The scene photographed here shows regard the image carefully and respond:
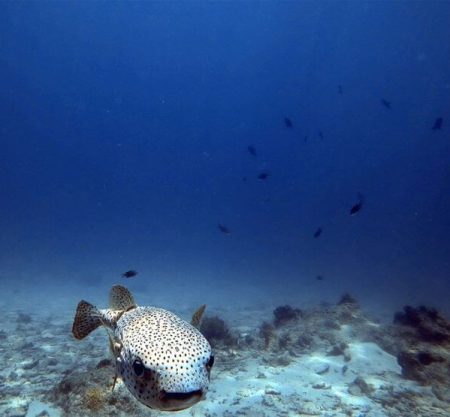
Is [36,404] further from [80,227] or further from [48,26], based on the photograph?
[80,227]

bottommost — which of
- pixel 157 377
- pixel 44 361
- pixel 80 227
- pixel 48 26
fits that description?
pixel 157 377

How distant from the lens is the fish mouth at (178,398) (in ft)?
6.73

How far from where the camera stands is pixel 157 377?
2137 millimetres

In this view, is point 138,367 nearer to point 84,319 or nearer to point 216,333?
point 84,319

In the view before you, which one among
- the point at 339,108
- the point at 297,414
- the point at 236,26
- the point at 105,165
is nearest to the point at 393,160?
the point at 339,108

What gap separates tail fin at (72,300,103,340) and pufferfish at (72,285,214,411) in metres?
0.72

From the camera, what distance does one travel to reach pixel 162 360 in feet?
7.20

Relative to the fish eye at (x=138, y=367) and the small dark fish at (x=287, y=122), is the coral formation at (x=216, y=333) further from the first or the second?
the small dark fish at (x=287, y=122)

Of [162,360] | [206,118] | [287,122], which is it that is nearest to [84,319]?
[162,360]

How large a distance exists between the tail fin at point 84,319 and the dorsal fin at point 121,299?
0.20 meters

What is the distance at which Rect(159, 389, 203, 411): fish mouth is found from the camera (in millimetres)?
2051

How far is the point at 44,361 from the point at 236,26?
334 feet

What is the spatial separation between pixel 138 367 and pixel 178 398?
0.38m

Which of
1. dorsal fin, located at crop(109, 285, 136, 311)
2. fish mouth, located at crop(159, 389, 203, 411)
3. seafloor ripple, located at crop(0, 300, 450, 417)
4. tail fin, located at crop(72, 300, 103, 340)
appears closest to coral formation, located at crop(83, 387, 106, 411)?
seafloor ripple, located at crop(0, 300, 450, 417)
